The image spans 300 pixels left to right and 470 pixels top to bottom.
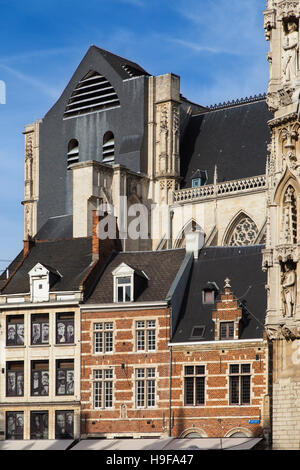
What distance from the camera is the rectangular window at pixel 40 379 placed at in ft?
134

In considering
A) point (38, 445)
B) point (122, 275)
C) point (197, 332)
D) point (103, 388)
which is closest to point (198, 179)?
point (122, 275)

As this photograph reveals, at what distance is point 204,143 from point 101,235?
19.5 metres

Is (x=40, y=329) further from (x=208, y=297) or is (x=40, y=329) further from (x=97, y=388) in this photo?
(x=208, y=297)

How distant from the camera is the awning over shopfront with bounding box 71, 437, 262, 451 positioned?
33531 millimetres

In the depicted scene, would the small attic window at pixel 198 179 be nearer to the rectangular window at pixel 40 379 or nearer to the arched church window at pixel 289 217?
the rectangular window at pixel 40 379

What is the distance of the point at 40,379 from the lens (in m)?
41.1

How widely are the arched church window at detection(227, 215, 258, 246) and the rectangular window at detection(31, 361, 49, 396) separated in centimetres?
1589

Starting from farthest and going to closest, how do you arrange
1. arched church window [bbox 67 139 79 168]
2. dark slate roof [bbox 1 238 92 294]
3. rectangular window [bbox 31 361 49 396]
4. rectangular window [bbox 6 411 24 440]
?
arched church window [bbox 67 139 79 168] → dark slate roof [bbox 1 238 92 294] → rectangular window [bbox 6 411 24 440] → rectangular window [bbox 31 361 49 396]

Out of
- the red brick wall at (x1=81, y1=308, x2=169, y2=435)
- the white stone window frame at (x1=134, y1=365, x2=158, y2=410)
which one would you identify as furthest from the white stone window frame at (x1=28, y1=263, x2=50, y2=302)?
the white stone window frame at (x1=134, y1=365, x2=158, y2=410)

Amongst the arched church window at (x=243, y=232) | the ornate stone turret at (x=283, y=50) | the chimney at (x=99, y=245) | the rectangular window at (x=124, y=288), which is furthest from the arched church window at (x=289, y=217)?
the arched church window at (x=243, y=232)

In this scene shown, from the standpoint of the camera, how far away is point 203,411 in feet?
124

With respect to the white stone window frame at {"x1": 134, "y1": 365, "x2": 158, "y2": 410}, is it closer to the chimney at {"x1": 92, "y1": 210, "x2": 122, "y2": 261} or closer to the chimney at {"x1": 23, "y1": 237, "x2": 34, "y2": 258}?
the chimney at {"x1": 92, "y1": 210, "x2": 122, "y2": 261}

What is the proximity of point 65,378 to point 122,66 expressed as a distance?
2611cm
